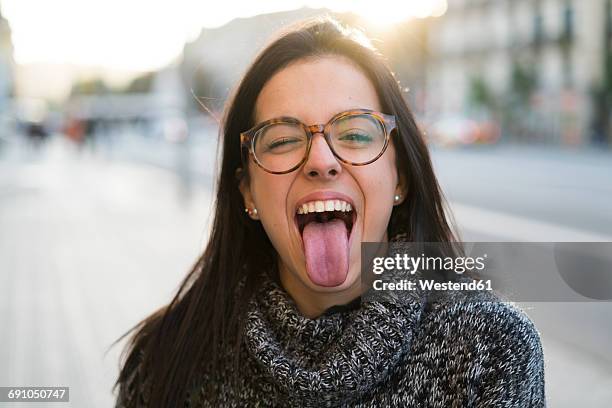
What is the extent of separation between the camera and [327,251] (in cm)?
174

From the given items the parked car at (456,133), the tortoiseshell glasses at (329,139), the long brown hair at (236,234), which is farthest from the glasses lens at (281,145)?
the parked car at (456,133)

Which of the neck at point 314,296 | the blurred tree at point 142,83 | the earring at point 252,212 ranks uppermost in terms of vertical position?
the blurred tree at point 142,83

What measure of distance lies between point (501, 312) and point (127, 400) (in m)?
0.84

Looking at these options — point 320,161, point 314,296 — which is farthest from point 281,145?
point 314,296

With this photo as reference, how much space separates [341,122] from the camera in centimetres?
167

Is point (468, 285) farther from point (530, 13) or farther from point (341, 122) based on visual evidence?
point (530, 13)

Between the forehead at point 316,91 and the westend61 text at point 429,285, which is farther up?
the forehead at point 316,91

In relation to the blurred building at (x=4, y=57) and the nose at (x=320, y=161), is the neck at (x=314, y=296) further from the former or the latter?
the blurred building at (x=4, y=57)

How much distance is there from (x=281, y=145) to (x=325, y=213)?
18 centimetres

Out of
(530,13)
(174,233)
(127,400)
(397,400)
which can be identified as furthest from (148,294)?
(530,13)

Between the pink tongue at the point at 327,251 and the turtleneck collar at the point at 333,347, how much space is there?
0.08 meters

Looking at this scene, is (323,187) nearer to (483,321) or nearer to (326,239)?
(326,239)

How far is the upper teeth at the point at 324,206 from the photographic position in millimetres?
1694

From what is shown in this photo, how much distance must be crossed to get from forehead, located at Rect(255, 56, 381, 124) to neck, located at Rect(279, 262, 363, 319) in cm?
35
